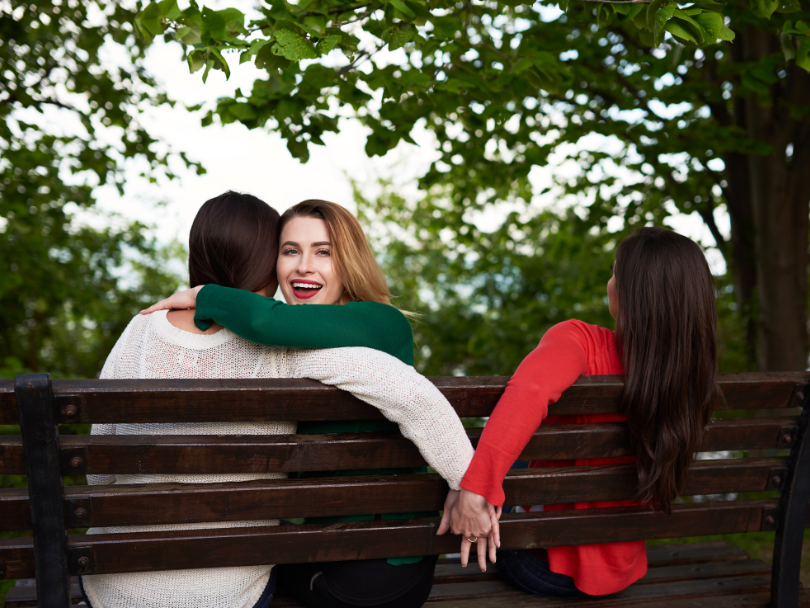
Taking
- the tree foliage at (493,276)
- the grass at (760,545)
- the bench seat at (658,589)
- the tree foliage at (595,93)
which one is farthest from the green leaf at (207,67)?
the grass at (760,545)

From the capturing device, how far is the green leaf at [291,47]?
2131 millimetres

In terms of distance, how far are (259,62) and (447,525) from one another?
167 cm

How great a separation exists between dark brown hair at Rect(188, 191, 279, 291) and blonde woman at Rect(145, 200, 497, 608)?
13cm

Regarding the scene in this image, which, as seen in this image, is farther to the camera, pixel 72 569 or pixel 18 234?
pixel 18 234

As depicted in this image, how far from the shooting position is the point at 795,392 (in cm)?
198

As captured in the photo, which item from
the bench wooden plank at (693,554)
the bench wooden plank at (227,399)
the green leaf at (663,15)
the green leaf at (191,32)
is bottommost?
the bench wooden plank at (693,554)

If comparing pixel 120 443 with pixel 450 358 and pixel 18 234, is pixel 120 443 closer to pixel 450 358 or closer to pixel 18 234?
pixel 18 234

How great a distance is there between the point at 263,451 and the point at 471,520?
578 millimetres

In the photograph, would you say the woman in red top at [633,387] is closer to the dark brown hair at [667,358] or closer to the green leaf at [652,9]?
the dark brown hair at [667,358]

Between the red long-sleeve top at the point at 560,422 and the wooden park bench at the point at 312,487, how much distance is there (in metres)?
0.07

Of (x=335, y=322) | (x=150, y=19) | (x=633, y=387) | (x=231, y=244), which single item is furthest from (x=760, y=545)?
(x=150, y=19)

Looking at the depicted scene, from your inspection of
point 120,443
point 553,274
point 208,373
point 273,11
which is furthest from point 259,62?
point 553,274

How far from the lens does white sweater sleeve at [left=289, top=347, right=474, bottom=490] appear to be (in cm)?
160

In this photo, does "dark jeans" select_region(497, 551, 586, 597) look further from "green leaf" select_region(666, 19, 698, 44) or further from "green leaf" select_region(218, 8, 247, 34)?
"green leaf" select_region(218, 8, 247, 34)
